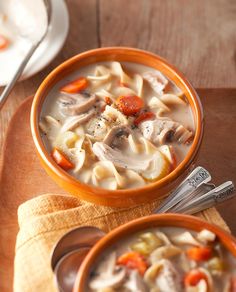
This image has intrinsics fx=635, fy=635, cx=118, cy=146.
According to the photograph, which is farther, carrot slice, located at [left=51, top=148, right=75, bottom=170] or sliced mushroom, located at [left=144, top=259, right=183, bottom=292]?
carrot slice, located at [left=51, top=148, right=75, bottom=170]

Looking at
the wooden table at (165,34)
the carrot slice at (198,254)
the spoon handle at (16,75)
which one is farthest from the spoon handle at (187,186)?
the spoon handle at (16,75)

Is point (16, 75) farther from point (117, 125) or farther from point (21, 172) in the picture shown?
point (117, 125)

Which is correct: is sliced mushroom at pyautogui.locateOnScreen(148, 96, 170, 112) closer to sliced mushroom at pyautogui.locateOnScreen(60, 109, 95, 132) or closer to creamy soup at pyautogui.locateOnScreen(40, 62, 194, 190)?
creamy soup at pyautogui.locateOnScreen(40, 62, 194, 190)

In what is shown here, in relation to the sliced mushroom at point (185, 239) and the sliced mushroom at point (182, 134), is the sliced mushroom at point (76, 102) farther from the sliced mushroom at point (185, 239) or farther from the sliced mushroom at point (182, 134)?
the sliced mushroom at point (185, 239)

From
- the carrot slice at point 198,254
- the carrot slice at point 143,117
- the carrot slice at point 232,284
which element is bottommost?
the carrot slice at point 232,284

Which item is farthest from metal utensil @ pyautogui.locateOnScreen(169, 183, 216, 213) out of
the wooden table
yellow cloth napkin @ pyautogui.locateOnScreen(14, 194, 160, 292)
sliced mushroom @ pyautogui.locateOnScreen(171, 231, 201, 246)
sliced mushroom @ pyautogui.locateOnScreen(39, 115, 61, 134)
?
the wooden table
